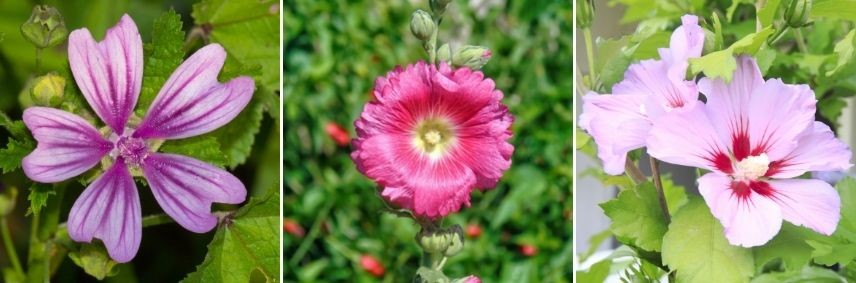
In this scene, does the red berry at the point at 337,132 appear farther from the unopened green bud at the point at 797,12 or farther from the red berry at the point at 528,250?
the unopened green bud at the point at 797,12

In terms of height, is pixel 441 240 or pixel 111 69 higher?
pixel 111 69

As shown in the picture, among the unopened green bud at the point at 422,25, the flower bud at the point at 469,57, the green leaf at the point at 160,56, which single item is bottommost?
the flower bud at the point at 469,57

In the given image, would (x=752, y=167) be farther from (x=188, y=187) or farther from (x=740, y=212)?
(x=188, y=187)

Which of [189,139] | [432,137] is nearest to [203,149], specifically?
[189,139]

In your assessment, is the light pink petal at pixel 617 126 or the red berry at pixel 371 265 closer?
the light pink petal at pixel 617 126

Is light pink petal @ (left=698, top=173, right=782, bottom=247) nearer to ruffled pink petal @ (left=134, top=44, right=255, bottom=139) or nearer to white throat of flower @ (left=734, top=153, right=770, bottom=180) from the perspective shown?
white throat of flower @ (left=734, top=153, right=770, bottom=180)

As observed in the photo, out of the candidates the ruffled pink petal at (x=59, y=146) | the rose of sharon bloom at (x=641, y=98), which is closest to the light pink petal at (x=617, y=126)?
the rose of sharon bloom at (x=641, y=98)

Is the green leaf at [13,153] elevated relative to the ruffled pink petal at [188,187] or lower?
elevated
